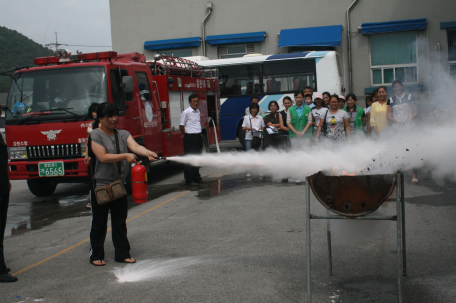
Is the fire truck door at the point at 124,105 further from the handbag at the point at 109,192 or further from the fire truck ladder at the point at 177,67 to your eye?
the handbag at the point at 109,192

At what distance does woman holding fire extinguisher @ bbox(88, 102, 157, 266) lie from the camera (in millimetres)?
4866

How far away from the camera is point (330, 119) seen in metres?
8.77

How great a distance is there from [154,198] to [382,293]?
5569 mm

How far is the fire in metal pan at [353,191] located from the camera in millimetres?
3609

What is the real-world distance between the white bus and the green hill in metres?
19.8

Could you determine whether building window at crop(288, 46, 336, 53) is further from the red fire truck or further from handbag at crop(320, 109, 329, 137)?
handbag at crop(320, 109, 329, 137)

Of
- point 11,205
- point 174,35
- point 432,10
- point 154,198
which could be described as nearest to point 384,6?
point 432,10

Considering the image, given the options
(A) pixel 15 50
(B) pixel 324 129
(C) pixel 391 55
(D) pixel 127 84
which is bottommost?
(B) pixel 324 129

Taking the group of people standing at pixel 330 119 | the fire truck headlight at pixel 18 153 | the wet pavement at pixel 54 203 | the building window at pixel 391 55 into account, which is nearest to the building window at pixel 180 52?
the building window at pixel 391 55

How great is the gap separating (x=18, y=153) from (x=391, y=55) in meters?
18.9

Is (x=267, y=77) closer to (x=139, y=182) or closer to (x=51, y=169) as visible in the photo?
(x=51, y=169)

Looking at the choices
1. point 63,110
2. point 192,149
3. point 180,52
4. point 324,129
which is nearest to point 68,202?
point 63,110

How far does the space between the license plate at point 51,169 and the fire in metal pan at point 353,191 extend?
20.3 ft

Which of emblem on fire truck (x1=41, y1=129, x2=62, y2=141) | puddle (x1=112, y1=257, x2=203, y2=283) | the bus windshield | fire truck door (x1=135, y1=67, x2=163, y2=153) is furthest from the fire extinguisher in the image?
the bus windshield
